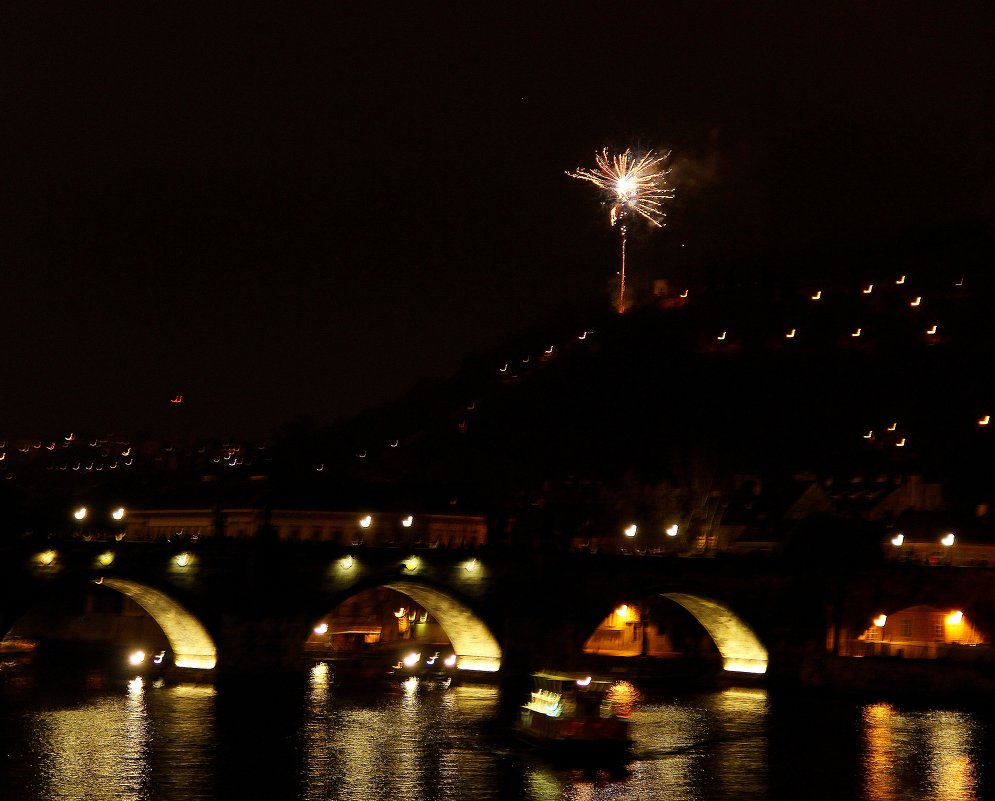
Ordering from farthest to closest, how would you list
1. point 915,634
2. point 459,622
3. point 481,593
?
point 915,634, point 459,622, point 481,593

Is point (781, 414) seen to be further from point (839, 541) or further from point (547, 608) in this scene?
point (547, 608)

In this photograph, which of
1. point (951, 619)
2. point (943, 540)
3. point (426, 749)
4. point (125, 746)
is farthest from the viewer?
point (943, 540)

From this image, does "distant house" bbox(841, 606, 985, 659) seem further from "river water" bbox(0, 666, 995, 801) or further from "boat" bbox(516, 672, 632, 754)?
"boat" bbox(516, 672, 632, 754)

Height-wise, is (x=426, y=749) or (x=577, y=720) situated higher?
(x=577, y=720)

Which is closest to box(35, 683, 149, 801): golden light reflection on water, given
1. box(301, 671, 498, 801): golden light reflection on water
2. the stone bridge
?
box(301, 671, 498, 801): golden light reflection on water

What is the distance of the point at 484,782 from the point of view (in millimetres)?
41281

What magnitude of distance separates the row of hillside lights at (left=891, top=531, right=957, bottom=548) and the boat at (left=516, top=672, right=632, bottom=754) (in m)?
38.2

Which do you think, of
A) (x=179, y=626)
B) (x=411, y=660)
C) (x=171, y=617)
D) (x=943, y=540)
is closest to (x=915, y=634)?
(x=943, y=540)

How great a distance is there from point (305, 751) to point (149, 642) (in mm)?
42924

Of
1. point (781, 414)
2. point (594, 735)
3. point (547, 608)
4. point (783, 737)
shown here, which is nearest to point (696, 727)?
point (783, 737)

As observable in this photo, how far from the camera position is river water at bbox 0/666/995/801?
40.1 meters

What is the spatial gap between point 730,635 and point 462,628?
1437 centimetres

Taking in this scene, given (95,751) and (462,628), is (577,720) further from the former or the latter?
(462,628)

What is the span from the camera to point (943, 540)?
80250mm
